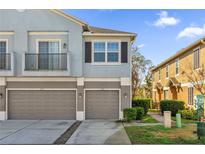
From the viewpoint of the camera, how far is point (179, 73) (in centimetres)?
2378

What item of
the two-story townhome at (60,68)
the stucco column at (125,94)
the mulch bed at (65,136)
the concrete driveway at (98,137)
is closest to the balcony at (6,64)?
the two-story townhome at (60,68)

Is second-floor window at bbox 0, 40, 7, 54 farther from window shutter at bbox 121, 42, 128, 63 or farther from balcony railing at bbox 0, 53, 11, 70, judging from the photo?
window shutter at bbox 121, 42, 128, 63

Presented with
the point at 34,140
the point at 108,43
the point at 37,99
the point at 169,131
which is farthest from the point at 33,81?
the point at 169,131

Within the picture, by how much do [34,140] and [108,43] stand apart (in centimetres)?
923

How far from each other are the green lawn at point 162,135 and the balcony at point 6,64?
879 centimetres

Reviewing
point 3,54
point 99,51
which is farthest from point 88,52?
point 3,54

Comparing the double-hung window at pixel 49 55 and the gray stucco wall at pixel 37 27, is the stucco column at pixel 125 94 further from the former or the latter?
the double-hung window at pixel 49 55

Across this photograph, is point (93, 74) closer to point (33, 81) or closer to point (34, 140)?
point (33, 81)

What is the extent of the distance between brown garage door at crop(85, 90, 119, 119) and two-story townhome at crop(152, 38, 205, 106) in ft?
17.9

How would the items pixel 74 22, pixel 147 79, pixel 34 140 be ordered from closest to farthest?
pixel 34 140 → pixel 74 22 → pixel 147 79

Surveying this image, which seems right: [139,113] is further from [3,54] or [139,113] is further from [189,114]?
[3,54]

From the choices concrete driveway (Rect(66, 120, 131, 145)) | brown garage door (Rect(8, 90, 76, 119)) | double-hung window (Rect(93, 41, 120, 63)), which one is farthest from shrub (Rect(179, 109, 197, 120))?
brown garage door (Rect(8, 90, 76, 119))

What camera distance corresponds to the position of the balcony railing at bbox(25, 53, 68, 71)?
19.1 m

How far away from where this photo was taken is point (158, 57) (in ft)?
77.2
